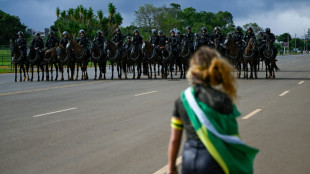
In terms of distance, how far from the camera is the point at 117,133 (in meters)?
9.24

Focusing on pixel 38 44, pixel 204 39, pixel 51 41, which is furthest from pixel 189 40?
pixel 38 44

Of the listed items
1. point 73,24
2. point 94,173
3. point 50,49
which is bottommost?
point 94,173

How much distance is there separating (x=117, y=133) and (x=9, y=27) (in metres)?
94.6

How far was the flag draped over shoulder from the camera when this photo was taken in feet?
11.0

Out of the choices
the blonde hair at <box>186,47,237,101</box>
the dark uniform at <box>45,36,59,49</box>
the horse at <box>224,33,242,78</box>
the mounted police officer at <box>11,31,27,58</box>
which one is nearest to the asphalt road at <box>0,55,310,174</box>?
the blonde hair at <box>186,47,237,101</box>

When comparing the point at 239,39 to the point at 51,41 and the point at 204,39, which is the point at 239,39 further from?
the point at 51,41

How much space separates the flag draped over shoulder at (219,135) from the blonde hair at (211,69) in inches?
6.6

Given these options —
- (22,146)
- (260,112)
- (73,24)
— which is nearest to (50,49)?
(260,112)

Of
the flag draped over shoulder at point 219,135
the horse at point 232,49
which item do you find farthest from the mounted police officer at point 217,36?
the flag draped over shoulder at point 219,135

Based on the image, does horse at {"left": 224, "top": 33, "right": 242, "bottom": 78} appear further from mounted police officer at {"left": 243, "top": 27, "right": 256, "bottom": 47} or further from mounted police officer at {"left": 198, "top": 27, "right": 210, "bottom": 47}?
mounted police officer at {"left": 198, "top": 27, "right": 210, "bottom": 47}

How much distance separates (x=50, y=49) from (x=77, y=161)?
21136 millimetres

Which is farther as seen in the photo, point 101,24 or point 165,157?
point 101,24

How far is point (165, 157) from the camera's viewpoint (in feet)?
23.5

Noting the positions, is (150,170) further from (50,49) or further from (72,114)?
(50,49)
